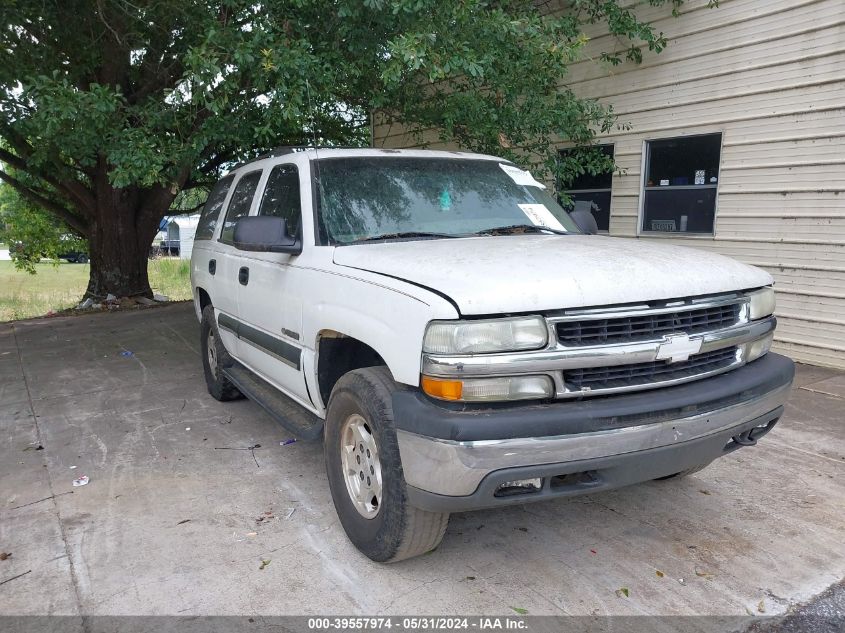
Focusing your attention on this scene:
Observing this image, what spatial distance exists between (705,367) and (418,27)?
420 cm

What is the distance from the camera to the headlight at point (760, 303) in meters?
3.13

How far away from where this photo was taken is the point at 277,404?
4.12m

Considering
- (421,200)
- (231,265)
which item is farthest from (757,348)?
(231,265)

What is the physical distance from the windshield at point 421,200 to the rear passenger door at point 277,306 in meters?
0.30

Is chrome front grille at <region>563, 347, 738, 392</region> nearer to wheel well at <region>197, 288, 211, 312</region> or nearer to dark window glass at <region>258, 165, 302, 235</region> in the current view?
dark window glass at <region>258, 165, 302, 235</region>

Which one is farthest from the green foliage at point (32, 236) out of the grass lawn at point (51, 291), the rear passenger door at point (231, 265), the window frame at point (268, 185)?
the window frame at point (268, 185)

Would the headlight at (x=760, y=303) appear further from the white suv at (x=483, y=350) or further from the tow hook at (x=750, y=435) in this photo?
the tow hook at (x=750, y=435)

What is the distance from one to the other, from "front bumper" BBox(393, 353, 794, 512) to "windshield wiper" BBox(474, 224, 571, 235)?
1371 millimetres

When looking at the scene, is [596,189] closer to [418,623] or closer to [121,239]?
[418,623]

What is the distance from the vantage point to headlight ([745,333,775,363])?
313cm

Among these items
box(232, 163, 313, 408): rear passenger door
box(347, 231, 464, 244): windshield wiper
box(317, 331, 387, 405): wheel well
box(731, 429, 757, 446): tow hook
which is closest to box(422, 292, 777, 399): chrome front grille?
box(731, 429, 757, 446): tow hook

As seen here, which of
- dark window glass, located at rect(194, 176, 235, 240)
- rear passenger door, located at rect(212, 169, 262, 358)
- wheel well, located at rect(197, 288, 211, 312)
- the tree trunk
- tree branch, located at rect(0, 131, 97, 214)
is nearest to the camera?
rear passenger door, located at rect(212, 169, 262, 358)

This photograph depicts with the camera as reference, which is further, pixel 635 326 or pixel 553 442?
pixel 635 326

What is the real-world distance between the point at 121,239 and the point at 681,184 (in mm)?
10236
